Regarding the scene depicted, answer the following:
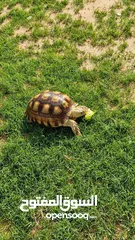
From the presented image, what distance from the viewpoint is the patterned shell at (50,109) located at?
15.2 feet

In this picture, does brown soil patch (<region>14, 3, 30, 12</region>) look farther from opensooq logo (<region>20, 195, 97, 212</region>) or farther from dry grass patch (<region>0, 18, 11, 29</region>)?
opensooq logo (<region>20, 195, 97, 212</region>)

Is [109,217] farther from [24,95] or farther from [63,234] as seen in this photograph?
[24,95]

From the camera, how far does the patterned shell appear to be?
4629 millimetres

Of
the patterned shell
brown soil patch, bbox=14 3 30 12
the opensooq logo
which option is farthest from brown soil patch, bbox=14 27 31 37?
the opensooq logo

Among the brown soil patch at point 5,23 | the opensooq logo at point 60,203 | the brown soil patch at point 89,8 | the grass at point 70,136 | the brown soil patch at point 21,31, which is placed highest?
the brown soil patch at point 89,8

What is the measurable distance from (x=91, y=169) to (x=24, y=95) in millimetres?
1826

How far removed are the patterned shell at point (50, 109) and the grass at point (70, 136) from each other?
195 millimetres

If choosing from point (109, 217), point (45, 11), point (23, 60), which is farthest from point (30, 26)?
point (109, 217)

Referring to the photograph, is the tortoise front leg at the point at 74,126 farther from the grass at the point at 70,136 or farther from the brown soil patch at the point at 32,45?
the brown soil patch at the point at 32,45

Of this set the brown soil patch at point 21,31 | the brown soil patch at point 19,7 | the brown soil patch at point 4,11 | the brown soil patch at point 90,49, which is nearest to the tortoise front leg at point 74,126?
the brown soil patch at point 90,49

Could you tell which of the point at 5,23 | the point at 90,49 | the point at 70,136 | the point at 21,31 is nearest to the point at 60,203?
the point at 70,136

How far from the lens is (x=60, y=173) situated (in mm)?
4316

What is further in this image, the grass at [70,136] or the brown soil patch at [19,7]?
the brown soil patch at [19,7]

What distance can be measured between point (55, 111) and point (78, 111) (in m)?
0.35
